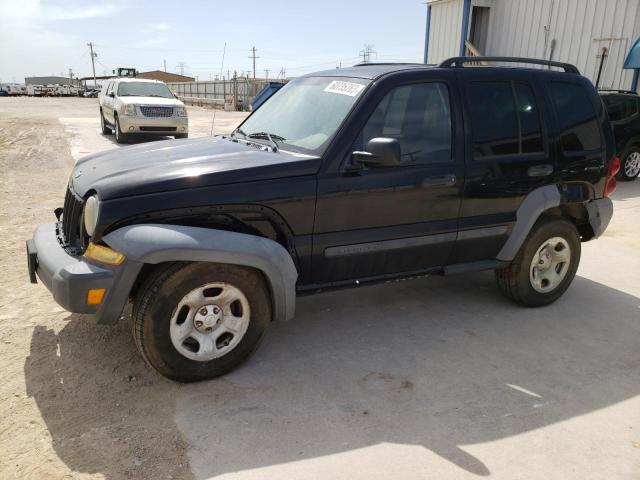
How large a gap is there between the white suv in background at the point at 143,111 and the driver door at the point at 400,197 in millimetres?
11650

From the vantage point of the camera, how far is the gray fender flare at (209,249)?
9.17ft

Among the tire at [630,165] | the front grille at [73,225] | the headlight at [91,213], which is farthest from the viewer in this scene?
the tire at [630,165]

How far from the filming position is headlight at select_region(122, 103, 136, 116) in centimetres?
1371

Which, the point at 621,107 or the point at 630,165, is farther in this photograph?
the point at 630,165

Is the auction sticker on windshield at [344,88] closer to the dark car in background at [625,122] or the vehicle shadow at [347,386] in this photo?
the vehicle shadow at [347,386]

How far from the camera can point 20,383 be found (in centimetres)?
307

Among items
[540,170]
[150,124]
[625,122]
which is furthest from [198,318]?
[150,124]

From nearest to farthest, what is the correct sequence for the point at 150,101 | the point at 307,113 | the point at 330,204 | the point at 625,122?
the point at 330,204 < the point at 307,113 < the point at 625,122 < the point at 150,101

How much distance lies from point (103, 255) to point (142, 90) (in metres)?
13.7

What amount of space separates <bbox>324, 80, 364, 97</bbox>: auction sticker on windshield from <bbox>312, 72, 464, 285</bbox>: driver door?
0.19 m

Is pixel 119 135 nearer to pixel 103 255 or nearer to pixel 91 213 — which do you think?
pixel 91 213

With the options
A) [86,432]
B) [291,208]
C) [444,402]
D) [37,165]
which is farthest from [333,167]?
[37,165]

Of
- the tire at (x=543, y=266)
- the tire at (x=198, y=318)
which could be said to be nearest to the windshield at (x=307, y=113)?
the tire at (x=198, y=318)

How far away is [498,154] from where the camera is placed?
3928 millimetres
